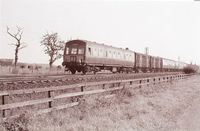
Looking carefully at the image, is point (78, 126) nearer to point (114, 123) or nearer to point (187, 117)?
point (114, 123)

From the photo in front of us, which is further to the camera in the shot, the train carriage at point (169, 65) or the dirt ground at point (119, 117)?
the train carriage at point (169, 65)

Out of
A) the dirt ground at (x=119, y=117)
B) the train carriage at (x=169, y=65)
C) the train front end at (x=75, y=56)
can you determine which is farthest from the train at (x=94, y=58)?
the train carriage at (x=169, y=65)

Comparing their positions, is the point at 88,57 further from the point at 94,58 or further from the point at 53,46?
the point at 53,46

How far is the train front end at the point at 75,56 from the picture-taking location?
25.3 metres

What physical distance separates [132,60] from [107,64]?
360 inches

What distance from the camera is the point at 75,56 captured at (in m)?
26.1

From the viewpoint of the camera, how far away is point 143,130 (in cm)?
814

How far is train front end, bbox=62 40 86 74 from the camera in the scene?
25.3m

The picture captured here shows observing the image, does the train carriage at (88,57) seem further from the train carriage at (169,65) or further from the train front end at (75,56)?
the train carriage at (169,65)

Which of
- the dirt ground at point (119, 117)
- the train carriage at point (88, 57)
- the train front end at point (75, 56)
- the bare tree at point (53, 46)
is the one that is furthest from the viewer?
the bare tree at point (53, 46)

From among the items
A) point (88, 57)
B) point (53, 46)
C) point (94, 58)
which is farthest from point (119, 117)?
point (53, 46)

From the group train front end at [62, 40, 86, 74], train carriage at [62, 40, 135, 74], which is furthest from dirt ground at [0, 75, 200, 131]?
train carriage at [62, 40, 135, 74]

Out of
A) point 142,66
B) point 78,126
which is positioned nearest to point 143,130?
point 78,126

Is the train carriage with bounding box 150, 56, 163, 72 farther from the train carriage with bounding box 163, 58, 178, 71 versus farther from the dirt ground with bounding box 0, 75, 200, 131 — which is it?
the dirt ground with bounding box 0, 75, 200, 131
